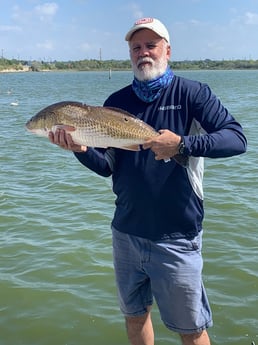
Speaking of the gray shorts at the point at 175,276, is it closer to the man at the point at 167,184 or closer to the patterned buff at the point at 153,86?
the man at the point at 167,184

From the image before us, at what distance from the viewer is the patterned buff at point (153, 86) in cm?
399

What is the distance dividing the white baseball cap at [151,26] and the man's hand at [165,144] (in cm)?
78

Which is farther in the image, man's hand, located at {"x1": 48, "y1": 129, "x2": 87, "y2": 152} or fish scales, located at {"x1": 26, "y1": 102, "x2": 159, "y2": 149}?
man's hand, located at {"x1": 48, "y1": 129, "x2": 87, "y2": 152}

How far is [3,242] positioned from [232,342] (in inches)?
172

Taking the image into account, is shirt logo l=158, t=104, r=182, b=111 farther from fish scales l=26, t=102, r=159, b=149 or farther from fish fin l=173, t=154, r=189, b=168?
fish fin l=173, t=154, r=189, b=168

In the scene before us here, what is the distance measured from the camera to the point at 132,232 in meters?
4.18

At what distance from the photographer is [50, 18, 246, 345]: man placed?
12.9 feet

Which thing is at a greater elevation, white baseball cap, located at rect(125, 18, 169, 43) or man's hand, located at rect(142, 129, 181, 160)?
white baseball cap, located at rect(125, 18, 169, 43)

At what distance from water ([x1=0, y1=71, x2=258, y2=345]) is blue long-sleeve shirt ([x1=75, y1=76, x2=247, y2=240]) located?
2.02 m

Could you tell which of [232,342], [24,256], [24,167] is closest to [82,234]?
[24,256]

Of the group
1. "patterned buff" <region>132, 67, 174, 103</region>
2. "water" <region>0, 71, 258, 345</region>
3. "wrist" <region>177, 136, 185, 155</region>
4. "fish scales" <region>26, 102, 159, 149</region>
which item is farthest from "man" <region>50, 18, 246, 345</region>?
"water" <region>0, 71, 258, 345</region>

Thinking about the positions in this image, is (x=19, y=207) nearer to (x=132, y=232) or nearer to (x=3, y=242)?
(x=3, y=242)

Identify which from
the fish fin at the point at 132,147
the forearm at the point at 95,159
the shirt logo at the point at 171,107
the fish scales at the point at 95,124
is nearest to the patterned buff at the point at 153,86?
the shirt logo at the point at 171,107

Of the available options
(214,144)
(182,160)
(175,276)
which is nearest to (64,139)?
(182,160)
